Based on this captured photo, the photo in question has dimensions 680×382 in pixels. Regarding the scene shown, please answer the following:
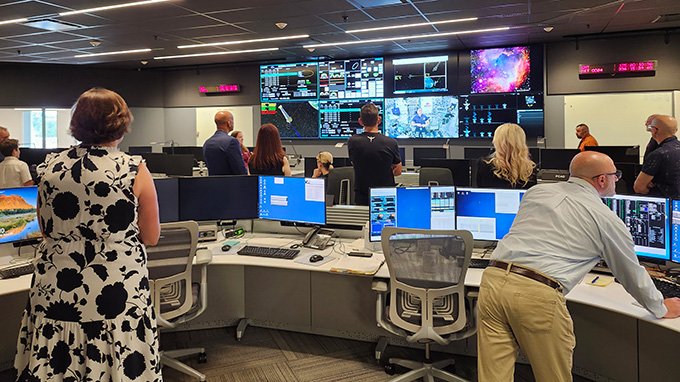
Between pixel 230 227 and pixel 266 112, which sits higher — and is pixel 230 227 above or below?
below

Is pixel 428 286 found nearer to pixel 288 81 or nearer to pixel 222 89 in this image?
pixel 288 81

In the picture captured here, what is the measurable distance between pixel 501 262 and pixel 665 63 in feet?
22.3

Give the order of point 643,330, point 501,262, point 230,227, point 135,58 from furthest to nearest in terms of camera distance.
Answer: point 135,58, point 230,227, point 643,330, point 501,262

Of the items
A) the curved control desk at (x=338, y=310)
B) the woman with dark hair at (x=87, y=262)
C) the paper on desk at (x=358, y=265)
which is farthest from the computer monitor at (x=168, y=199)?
the woman with dark hair at (x=87, y=262)

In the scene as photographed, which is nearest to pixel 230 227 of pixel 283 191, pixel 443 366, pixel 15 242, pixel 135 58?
pixel 283 191

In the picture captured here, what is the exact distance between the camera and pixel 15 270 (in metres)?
2.67

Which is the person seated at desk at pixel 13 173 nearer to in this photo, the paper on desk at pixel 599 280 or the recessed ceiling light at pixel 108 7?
the recessed ceiling light at pixel 108 7

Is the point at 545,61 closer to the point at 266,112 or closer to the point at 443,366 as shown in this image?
the point at 266,112

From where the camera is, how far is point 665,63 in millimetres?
7172

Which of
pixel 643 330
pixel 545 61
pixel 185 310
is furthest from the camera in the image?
pixel 545 61

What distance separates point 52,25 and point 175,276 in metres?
5.08

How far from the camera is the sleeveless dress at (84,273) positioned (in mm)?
1594

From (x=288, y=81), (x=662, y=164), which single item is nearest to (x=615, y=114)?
(x=662, y=164)

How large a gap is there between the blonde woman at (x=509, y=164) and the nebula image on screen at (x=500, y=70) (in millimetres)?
4924
